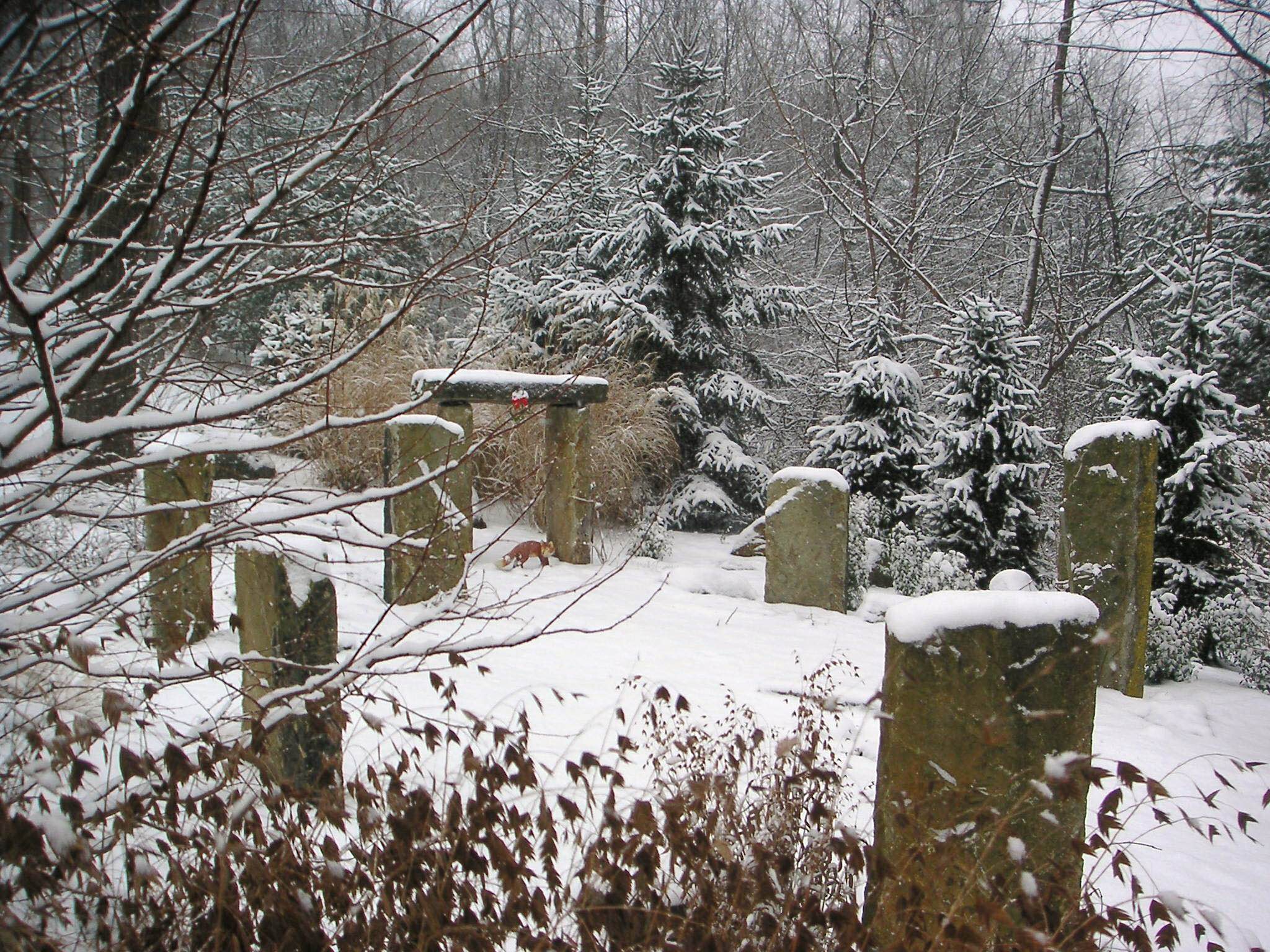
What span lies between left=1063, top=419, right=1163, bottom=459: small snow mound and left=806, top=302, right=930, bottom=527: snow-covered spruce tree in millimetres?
3717

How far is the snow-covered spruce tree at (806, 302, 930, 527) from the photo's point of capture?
8984 mm

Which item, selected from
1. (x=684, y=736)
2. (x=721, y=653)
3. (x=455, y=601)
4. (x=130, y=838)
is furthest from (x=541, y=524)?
(x=455, y=601)

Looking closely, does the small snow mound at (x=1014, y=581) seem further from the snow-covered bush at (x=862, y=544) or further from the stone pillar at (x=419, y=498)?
the stone pillar at (x=419, y=498)

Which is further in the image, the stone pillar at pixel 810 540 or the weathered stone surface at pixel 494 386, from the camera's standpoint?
the stone pillar at pixel 810 540

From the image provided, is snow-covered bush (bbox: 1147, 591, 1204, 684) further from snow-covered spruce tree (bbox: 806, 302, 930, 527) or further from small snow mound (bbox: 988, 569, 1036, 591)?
snow-covered spruce tree (bbox: 806, 302, 930, 527)

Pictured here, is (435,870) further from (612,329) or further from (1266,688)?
(612,329)

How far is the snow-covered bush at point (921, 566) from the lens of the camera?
7.18 meters

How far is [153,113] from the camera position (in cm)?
370

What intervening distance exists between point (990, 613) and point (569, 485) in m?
5.20

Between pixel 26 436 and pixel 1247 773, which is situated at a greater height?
pixel 26 436

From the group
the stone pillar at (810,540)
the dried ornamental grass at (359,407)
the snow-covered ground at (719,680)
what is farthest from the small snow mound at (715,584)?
the dried ornamental grass at (359,407)

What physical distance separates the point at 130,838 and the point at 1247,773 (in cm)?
485

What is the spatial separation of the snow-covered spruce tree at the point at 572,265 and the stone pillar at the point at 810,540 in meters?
3.82

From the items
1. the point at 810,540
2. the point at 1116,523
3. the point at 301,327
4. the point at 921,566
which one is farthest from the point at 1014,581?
the point at 301,327
